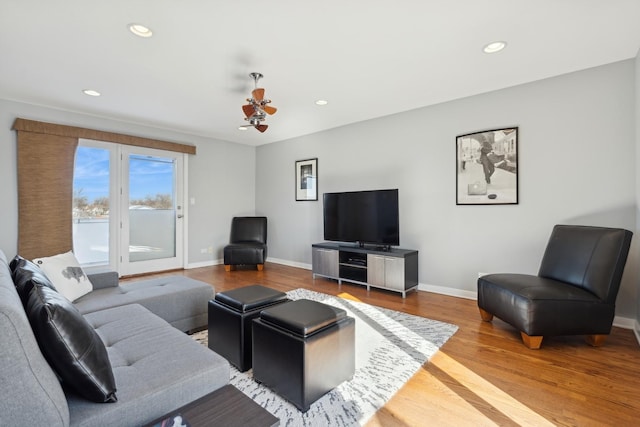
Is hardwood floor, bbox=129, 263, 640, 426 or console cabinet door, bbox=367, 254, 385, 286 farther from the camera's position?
console cabinet door, bbox=367, 254, 385, 286

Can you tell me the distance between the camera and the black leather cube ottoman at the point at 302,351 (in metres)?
1.72

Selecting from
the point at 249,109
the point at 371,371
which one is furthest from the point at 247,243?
the point at 371,371

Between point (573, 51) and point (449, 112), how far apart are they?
1.36 m

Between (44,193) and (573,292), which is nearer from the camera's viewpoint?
(573,292)

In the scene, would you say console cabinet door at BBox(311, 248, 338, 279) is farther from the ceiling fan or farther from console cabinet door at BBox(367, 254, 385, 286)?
the ceiling fan

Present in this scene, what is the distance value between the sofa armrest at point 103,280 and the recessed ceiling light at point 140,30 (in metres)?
2.14

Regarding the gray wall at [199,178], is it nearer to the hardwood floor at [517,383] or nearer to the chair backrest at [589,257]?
the hardwood floor at [517,383]

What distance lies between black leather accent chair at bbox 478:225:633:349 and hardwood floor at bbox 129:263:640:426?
193mm

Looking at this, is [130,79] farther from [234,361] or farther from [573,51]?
[573,51]

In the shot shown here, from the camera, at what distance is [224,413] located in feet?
3.47

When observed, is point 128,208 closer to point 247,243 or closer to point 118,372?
point 247,243

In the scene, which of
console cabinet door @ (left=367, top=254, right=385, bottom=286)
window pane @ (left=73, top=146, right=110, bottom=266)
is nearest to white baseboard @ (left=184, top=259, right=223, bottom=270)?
window pane @ (left=73, top=146, right=110, bottom=266)

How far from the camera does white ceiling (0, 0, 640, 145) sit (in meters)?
2.16

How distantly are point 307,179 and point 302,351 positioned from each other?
4252mm
